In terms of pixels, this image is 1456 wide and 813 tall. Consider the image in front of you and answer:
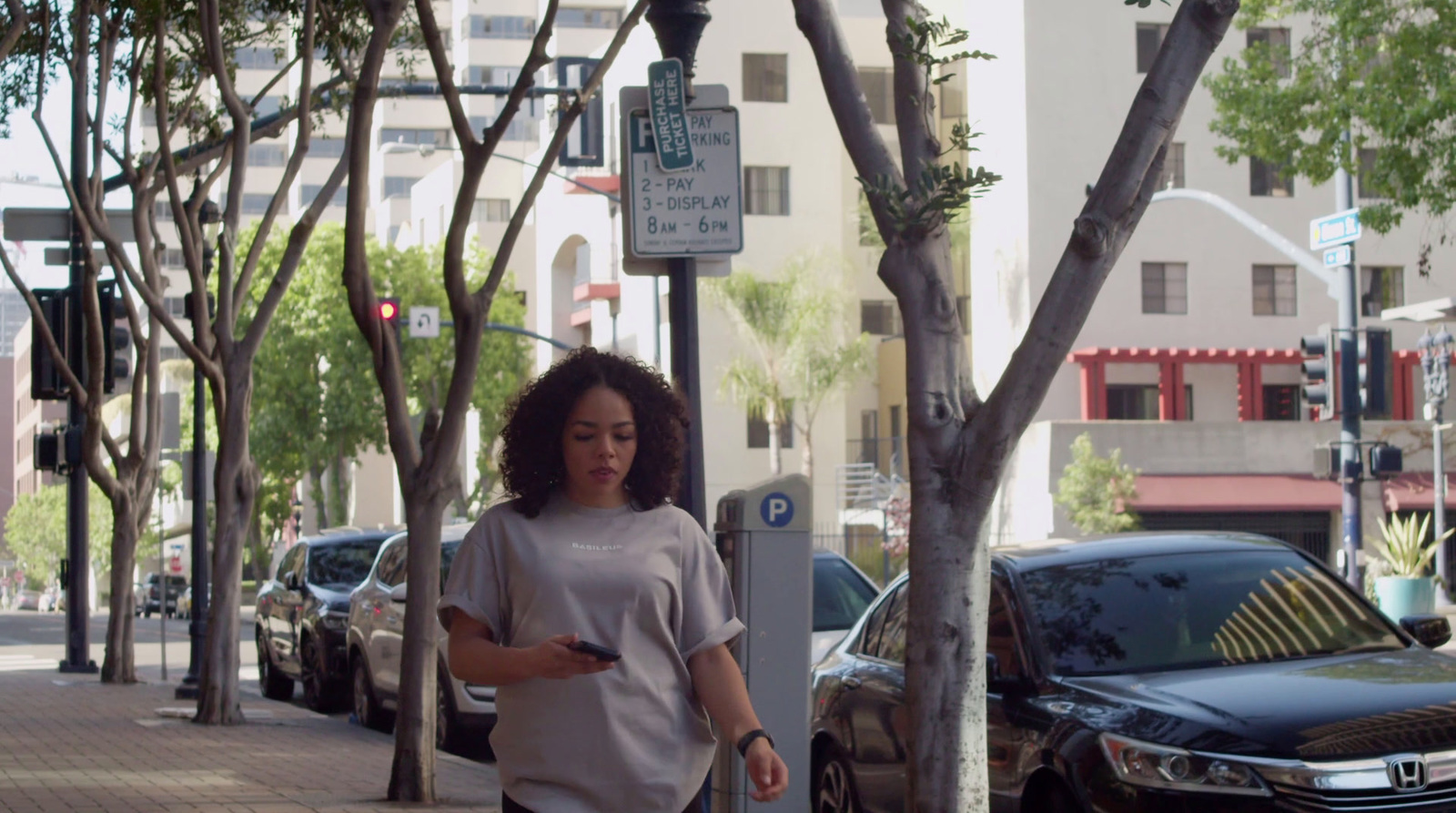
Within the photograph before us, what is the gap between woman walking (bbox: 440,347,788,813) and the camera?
379cm

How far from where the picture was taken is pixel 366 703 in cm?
1576

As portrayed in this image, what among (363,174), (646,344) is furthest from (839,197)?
(363,174)

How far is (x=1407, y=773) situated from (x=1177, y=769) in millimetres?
729

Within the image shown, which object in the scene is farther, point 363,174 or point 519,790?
point 363,174

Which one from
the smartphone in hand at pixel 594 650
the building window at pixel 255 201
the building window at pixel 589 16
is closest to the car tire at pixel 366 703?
the smartphone in hand at pixel 594 650

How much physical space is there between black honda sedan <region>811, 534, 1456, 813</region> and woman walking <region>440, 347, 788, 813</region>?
2836 millimetres

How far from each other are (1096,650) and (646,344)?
153ft

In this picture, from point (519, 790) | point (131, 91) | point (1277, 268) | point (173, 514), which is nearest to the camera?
point (519, 790)

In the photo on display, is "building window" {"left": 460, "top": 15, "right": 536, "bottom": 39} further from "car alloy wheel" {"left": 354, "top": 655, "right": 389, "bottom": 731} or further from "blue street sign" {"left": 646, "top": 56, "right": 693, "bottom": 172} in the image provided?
"blue street sign" {"left": 646, "top": 56, "right": 693, "bottom": 172}

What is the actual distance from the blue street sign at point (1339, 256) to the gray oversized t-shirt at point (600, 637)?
18.4 metres

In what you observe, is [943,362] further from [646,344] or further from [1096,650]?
[646,344]

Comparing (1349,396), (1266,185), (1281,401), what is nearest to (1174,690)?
(1349,396)

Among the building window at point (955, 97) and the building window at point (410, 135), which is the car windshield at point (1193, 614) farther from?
the building window at point (410, 135)

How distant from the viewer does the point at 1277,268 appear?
47.5 m
